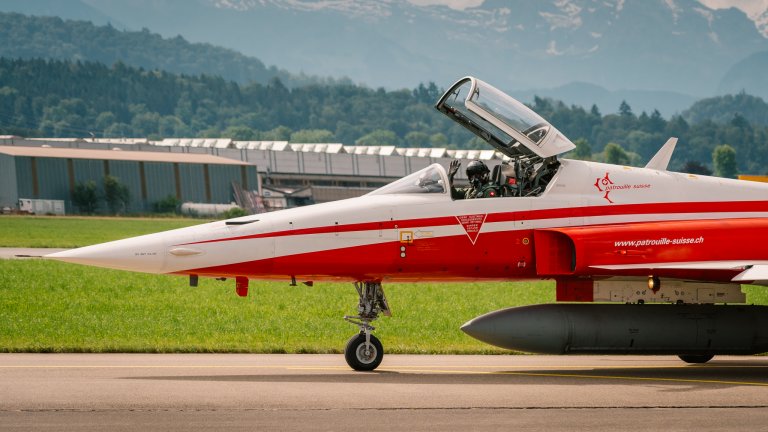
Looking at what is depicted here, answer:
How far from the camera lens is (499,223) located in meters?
15.0

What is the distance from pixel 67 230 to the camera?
62.1 metres

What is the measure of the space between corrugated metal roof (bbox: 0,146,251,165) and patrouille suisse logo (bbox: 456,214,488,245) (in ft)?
241

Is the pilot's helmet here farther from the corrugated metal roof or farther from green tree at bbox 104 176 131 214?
green tree at bbox 104 176 131 214

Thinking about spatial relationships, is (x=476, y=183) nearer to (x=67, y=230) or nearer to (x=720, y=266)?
(x=720, y=266)

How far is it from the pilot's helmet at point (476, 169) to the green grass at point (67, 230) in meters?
34.0

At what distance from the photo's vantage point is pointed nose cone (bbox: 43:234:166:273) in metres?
13.5

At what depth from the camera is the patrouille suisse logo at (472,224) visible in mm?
14891

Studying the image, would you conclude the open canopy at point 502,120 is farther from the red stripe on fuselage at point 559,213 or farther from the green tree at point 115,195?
the green tree at point 115,195

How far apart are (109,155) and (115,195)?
7.36 meters

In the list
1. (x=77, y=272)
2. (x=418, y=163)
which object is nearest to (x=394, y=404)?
(x=77, y=272)

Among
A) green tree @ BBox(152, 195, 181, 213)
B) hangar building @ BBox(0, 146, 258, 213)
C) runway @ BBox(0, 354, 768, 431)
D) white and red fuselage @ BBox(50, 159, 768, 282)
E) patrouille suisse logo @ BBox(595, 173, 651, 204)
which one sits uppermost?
hangar building @ BBox(0, 146, 258, 213)

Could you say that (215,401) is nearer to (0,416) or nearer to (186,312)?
(0,416)

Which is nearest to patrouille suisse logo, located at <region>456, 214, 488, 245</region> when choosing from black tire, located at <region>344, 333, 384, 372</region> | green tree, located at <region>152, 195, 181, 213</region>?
black tire, located at <region>344, 333, 384, 372</region>

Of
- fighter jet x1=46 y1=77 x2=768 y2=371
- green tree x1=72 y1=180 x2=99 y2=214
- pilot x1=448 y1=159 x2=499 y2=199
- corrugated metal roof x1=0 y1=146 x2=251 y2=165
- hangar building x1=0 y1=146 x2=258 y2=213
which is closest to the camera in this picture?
fighter jet x1=46 y1=77 x2=768 y2=371
